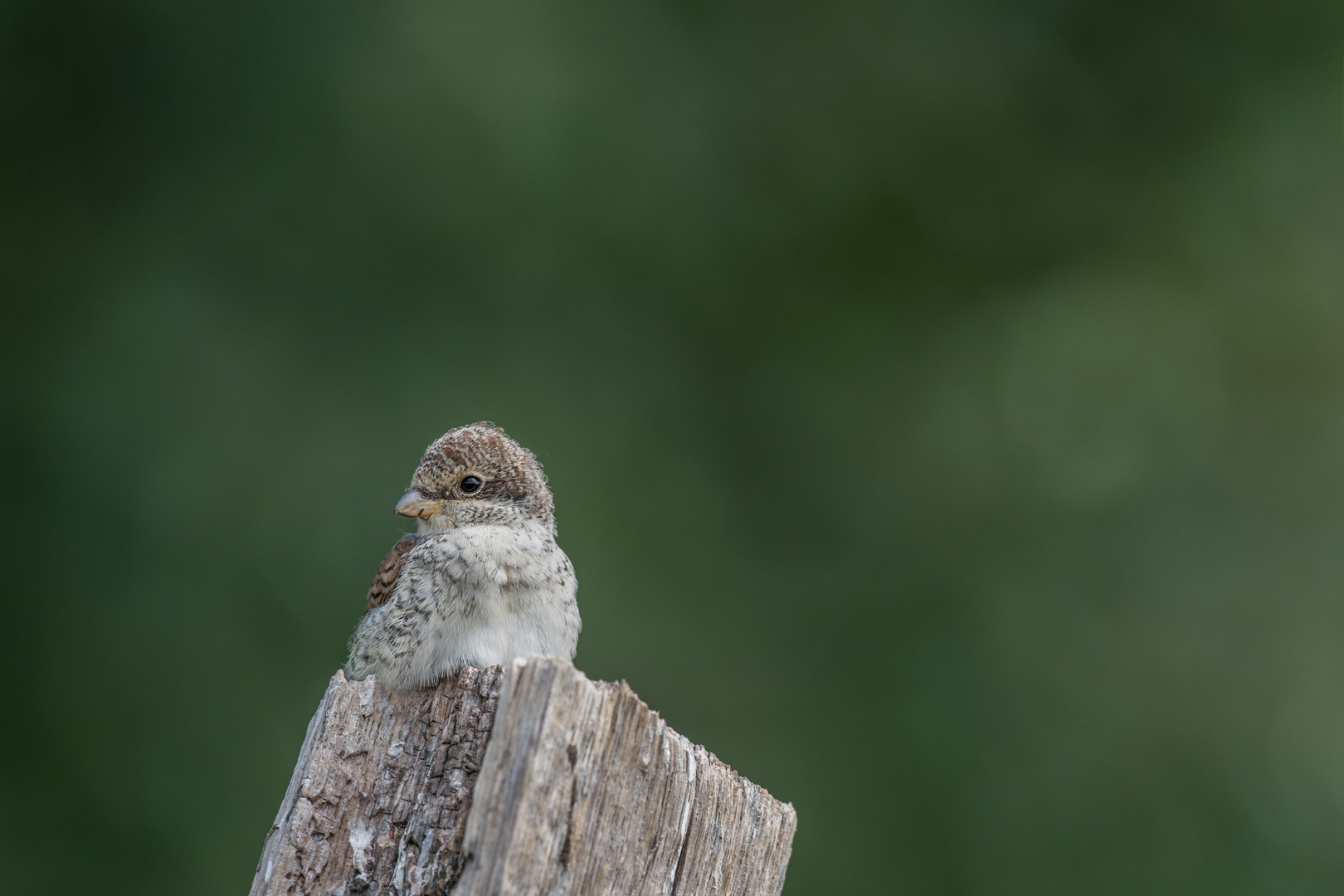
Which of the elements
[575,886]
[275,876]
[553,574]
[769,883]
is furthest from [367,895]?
[553,574]

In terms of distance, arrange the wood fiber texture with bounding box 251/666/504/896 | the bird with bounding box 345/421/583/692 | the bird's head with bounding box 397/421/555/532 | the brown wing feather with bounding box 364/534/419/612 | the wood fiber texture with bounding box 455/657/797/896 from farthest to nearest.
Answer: the bird's head with bounding box 397/421/555/532, the brown wing feather with bounding box 364/534/419/612, the bird with bounding box 345/421/583/692, the wood fiber texture with bounding box 251/666/504/896, the wood fiber texture with bounding box 455/657/797/896

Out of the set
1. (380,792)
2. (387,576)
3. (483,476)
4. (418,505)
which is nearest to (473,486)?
(483,476)

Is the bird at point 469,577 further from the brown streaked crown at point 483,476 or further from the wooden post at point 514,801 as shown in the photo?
the wooden post at point 514,801

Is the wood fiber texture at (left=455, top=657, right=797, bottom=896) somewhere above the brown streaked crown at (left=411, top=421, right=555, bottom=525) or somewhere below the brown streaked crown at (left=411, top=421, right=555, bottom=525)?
below

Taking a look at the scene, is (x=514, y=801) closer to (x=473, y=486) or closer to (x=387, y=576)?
(x=387, y=576)

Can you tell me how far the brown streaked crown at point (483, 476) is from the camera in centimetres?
337

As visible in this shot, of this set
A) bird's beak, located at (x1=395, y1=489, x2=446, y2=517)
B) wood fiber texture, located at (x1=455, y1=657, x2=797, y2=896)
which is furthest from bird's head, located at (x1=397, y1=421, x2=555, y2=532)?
wood fiber texture, located at (x1=455, y1=657, x2=797, y2=896)

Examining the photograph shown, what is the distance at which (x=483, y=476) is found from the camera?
3.42m

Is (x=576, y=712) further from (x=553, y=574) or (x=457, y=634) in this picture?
(x=553, y=574)

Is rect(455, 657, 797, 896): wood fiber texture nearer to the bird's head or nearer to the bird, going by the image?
the bird

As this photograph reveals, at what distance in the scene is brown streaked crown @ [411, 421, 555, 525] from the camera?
337 centimetres

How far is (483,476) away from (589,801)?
5.84 feet

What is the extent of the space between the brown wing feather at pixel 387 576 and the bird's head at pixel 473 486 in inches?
3.7

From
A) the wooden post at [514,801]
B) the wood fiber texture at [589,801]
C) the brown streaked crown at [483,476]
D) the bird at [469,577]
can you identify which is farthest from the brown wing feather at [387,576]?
the wood fiber texture at [589,801]
